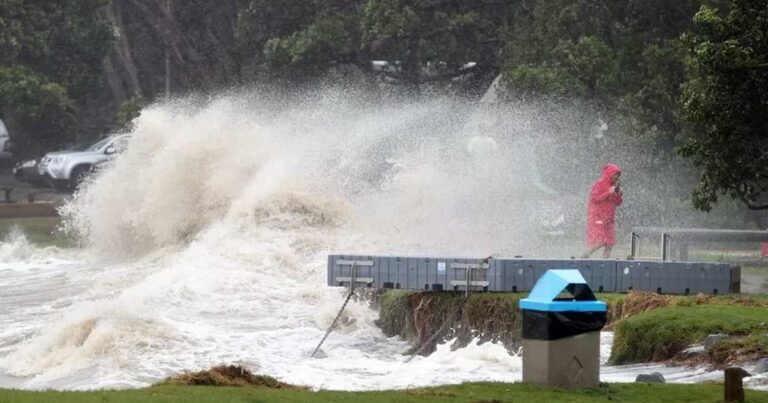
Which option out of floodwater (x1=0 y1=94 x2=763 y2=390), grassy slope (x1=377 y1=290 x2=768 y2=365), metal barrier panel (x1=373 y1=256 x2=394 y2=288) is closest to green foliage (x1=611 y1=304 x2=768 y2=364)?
grassy slope (x1=377 y1=290 x2=768 y2=365)

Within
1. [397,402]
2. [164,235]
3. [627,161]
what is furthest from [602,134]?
A: [397,402]

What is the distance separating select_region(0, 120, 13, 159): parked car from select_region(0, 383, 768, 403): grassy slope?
40.7 meters

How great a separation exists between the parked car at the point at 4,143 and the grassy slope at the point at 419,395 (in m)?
40.7

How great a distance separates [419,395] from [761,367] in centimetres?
391

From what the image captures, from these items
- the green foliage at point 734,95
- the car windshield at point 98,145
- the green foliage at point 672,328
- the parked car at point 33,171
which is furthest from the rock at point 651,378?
the parked car at point 33,171

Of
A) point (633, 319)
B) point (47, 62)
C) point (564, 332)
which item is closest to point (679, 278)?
point (633, 319)

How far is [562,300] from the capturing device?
42.3 feet

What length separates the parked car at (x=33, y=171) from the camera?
49.5 metres

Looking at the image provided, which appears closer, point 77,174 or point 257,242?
point 257,242

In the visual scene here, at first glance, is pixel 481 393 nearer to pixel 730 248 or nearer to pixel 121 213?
pixel 730 248

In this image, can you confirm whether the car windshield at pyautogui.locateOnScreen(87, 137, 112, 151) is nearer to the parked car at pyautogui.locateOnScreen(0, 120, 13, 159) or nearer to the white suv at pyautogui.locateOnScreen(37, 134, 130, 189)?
the white suv at pyautogui.locateOnScreen(37, 134, 130, 189)

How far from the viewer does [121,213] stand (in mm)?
40031

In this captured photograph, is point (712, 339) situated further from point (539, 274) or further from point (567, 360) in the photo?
point (567, 360)

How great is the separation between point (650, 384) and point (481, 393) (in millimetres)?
1569
